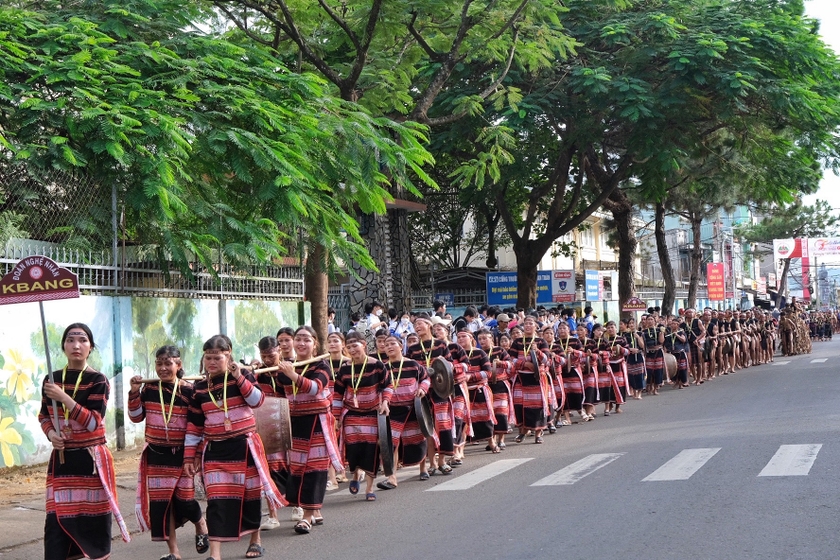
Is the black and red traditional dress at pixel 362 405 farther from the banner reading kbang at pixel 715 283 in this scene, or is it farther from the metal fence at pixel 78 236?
the banner reading kbang at pixel 715 283

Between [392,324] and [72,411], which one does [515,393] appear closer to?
[392,324]

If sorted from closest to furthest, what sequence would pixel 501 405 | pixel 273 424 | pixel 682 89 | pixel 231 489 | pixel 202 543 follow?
pixel 231 489, pixel 202 543, pixel 273 424, pixel 501 405, pixel 682 89

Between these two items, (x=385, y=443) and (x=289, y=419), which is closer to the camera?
(x=289, y=419)

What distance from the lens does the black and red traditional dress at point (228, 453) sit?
7.35 meters

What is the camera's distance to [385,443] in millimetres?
9828

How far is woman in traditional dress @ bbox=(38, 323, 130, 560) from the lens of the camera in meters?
6.84

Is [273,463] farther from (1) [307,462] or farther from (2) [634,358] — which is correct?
(2) [634,358]

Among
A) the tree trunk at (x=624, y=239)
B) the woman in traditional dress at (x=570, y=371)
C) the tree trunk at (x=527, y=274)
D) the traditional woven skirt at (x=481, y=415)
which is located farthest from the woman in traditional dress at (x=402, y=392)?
the tree trunk at (x=624, y=239)

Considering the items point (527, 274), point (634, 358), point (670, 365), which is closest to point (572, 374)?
point (634, 358)

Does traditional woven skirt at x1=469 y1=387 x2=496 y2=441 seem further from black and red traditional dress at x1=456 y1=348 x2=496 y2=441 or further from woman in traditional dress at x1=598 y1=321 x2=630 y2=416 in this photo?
woman in traditional dress at x1=598 y1=321 x2=630 y2=416

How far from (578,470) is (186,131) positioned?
623cm

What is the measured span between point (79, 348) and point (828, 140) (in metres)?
20.0

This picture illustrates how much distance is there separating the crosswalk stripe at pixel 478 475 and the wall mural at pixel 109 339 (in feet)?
15.3

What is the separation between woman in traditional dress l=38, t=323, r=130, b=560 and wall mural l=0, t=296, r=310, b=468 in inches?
188
